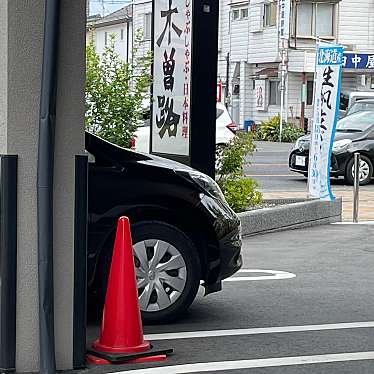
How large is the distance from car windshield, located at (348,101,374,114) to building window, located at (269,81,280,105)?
839 inches

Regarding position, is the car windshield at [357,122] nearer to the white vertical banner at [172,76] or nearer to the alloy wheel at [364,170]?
the alloy wheel at [364,170]

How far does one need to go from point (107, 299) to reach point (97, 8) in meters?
52.7

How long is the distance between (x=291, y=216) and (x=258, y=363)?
7295 millimetres

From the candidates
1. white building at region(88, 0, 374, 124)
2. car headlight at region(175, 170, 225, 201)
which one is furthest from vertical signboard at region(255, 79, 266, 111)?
car headlight at region(175, 170, 225, 201)

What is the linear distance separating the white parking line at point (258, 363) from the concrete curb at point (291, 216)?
587 cm

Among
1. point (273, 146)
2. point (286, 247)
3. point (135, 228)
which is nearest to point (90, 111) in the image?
point (286, 247)

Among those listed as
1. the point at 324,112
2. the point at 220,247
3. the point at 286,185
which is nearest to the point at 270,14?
the point at 286,185

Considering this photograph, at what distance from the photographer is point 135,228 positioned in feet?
23.6

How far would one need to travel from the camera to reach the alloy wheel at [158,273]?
283 inches

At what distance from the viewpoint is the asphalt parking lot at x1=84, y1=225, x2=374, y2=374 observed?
636 cm

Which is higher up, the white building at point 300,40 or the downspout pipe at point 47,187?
the white building at point 300,40

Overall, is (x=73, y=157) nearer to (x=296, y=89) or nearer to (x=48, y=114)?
(x=48, y=114)

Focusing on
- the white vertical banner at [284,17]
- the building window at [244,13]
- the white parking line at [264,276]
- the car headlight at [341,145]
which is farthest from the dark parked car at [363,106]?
the building window at [244,13]

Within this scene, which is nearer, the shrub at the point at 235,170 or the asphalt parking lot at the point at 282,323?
the asphalt parking lot at the point at 282,323
